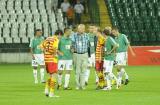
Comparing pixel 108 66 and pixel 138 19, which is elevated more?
pixel 138 19

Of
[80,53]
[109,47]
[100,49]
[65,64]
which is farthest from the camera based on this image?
[65,64]

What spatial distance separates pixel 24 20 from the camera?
160ft

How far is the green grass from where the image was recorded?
67.3 feet

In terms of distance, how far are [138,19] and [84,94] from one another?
2548 cm

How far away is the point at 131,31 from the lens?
47.1 meters

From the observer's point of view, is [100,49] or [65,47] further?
[65,47]

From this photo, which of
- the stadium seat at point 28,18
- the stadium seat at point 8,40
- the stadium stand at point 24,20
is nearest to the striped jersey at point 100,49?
the stadium stand at point 24,20

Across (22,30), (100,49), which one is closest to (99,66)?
(100,49)

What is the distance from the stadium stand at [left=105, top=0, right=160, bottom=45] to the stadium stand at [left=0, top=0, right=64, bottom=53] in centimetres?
376

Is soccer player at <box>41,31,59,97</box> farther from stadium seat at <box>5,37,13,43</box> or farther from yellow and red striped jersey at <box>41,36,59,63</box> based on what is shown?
stadium seat at <box>5,37,13,43</box>

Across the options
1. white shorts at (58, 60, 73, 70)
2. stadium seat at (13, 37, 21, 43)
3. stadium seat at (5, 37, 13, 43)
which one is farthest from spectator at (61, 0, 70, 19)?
white shorts at (58, 60, 73, 70)

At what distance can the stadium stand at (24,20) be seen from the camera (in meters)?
47.0

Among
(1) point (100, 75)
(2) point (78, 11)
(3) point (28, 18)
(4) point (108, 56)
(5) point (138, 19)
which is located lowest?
(1) point (100, 75)

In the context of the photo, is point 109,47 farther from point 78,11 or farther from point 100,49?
point 78,11
